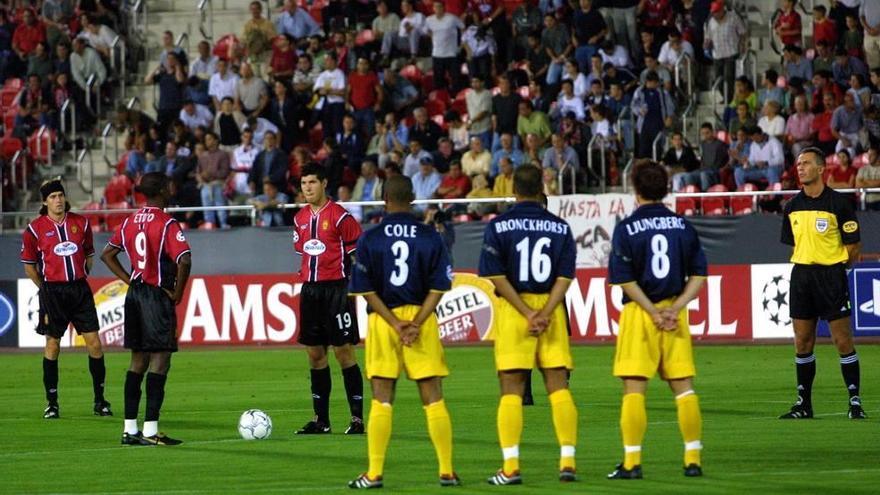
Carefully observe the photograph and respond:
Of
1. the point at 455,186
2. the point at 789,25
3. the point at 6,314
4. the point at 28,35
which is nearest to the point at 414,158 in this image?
the point at 455,186

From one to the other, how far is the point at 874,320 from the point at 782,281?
1.62 m

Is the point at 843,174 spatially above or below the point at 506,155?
below

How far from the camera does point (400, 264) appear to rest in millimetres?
11211

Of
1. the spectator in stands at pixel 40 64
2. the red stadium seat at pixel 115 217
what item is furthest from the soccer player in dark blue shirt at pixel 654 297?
the spectator in stands at pixel 40 64

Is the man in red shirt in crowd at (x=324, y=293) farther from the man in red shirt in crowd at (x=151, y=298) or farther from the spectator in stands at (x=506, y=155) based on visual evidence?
the spectator in stands at (x=506, y=155)

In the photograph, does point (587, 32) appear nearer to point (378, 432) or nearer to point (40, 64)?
point (40, 64)

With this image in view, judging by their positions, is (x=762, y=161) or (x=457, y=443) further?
(x=762, y=161)

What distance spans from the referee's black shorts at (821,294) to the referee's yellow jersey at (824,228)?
0.09 m

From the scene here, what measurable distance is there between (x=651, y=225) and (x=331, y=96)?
22719 millimetres

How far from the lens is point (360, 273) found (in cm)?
1126

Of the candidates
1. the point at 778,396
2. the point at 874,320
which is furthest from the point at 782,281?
the point at 778,396

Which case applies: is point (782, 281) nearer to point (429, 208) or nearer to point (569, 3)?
point (429, 208)

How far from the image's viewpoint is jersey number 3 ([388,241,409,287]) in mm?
11195

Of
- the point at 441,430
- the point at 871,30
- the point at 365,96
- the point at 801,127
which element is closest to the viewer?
the point at 441,430
